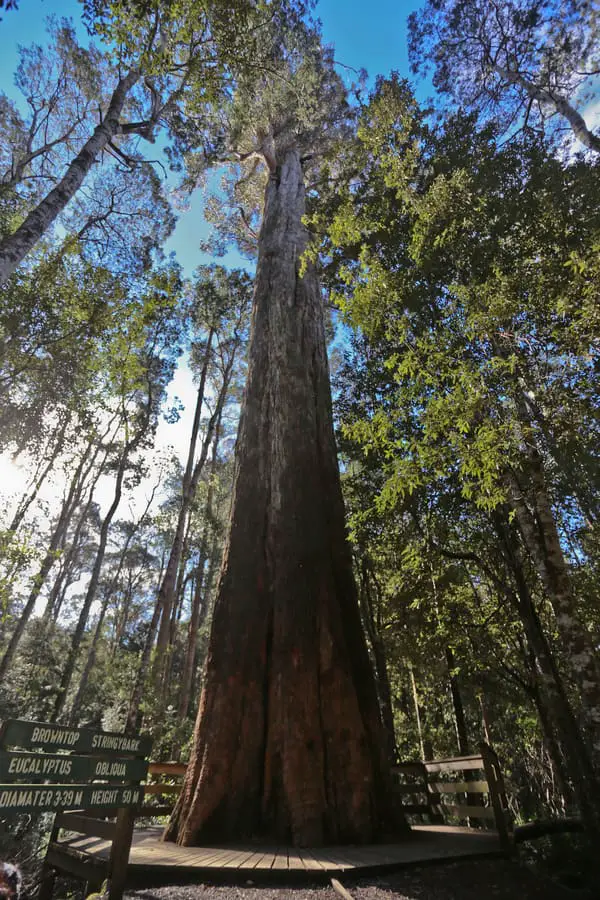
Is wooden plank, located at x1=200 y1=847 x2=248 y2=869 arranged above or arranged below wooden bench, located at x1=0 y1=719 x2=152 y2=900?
below

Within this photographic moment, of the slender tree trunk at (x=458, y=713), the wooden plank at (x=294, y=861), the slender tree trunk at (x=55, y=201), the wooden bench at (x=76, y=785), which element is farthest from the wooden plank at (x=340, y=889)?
the slender tree trunk at (x=458, y=713)

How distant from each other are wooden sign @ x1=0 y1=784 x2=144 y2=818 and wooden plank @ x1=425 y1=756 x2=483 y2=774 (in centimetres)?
325

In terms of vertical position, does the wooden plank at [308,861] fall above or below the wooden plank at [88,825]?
below

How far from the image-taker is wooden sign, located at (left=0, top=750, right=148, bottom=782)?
2.08 metres

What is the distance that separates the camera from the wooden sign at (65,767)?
2.08 m

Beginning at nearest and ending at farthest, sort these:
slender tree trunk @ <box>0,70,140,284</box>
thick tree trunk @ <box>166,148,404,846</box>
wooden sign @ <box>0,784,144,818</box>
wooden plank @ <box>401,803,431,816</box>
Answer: wooden sign @ <box>0,784,144,818</box> → thick tree trunk @ <box>166,148,404,846</box> → slender tree trunk @ <box>0,70,140,284</box> → wooden plank @ <box>401,803,431,816</box>

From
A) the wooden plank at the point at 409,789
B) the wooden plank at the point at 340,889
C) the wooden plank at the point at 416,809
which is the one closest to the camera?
the wooden plank at the point at 340,889

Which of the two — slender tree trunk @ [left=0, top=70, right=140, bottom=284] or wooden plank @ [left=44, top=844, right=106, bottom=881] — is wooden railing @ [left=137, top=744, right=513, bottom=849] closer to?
wooden plank @ [left=44, top=844, right=106, bottom=881]

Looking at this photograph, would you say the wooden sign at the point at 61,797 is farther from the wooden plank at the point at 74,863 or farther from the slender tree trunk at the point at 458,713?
the slender tree trunk at the point at 458,713

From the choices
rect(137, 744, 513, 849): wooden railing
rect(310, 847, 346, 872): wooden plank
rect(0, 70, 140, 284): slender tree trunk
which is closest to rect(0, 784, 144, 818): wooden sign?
rect(137, 744, 513, 849): wooden railing

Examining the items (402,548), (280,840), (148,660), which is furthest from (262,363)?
(148,660)

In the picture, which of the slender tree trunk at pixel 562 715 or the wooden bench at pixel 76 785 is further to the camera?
the slender tree trunk at pixel 562 715

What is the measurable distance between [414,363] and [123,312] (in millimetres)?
6306

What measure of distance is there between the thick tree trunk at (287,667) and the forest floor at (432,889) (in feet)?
2.00
